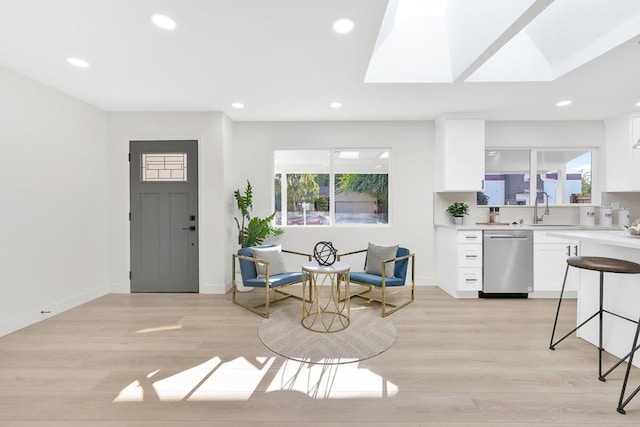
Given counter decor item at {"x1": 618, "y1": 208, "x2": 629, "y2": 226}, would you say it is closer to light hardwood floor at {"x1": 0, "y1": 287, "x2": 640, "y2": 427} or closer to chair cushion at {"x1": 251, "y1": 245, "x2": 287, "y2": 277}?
light hardwood floor at {"x1": 0, "y1": 287, "x2": 640, "y2": 427}

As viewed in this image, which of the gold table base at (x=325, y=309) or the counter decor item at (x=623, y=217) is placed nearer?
the gold table base at (x=325, y=309)

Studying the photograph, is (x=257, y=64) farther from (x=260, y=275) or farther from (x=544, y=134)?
(x=544, y=134)

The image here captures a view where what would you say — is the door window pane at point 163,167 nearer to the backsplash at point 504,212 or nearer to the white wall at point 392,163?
the white wall at point 392,163

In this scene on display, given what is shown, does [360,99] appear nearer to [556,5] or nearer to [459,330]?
[556,5]

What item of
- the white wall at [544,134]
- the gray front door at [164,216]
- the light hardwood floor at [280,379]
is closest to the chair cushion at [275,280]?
the light hardwood floor at [280,379]

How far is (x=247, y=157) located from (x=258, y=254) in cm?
176

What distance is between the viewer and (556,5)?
8.24 ft

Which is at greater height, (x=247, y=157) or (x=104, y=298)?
(x=247, y=157)

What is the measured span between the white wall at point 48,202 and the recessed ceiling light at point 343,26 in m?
3.35

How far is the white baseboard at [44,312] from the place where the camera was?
9.61 ft

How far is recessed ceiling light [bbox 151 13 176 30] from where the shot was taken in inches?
82.2

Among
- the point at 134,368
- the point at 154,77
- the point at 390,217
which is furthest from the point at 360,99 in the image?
the point at 134,368

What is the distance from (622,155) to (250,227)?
5.60m

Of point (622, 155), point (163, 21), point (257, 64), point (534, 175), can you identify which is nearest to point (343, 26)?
point (257, 64)
